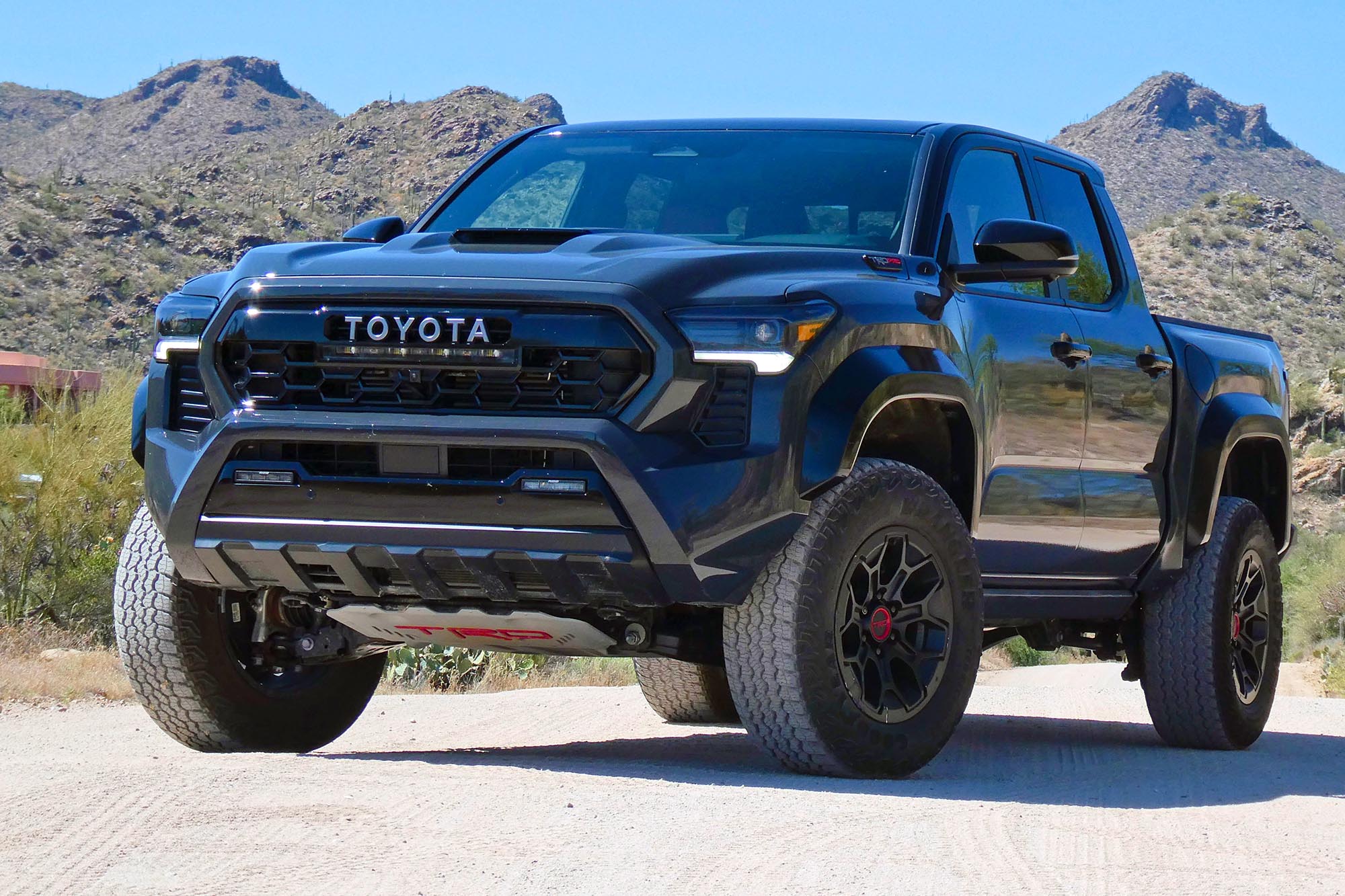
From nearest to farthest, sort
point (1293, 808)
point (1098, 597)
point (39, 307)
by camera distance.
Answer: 1. point (1293, 808)
2. point (1098, 597)
3. point (39, 307)

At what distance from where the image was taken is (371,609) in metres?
5.46

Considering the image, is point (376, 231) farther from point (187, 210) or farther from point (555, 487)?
point (187, 210)

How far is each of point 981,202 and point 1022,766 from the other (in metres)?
2.04

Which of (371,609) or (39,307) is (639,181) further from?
(39,307)

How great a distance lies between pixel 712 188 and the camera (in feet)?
21.2

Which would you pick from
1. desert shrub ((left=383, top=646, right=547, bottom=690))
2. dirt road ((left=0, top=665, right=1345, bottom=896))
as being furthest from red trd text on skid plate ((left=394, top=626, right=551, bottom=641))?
desert shrub ((left=383, top=646, right=547, bottom=690))

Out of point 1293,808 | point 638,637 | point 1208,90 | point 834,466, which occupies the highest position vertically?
point 1208,90

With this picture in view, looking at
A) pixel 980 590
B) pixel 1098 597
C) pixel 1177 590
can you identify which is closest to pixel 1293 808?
pixel 980 590

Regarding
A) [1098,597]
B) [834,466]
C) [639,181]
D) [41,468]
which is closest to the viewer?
[834,466]

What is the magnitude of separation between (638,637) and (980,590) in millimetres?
1127

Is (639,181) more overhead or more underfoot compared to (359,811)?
more overhead

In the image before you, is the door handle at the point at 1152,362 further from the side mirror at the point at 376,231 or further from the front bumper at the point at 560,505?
the side mirror at the point at 376,231

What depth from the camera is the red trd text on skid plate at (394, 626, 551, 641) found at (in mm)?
5430

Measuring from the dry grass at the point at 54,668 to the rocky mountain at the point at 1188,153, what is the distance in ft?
202
